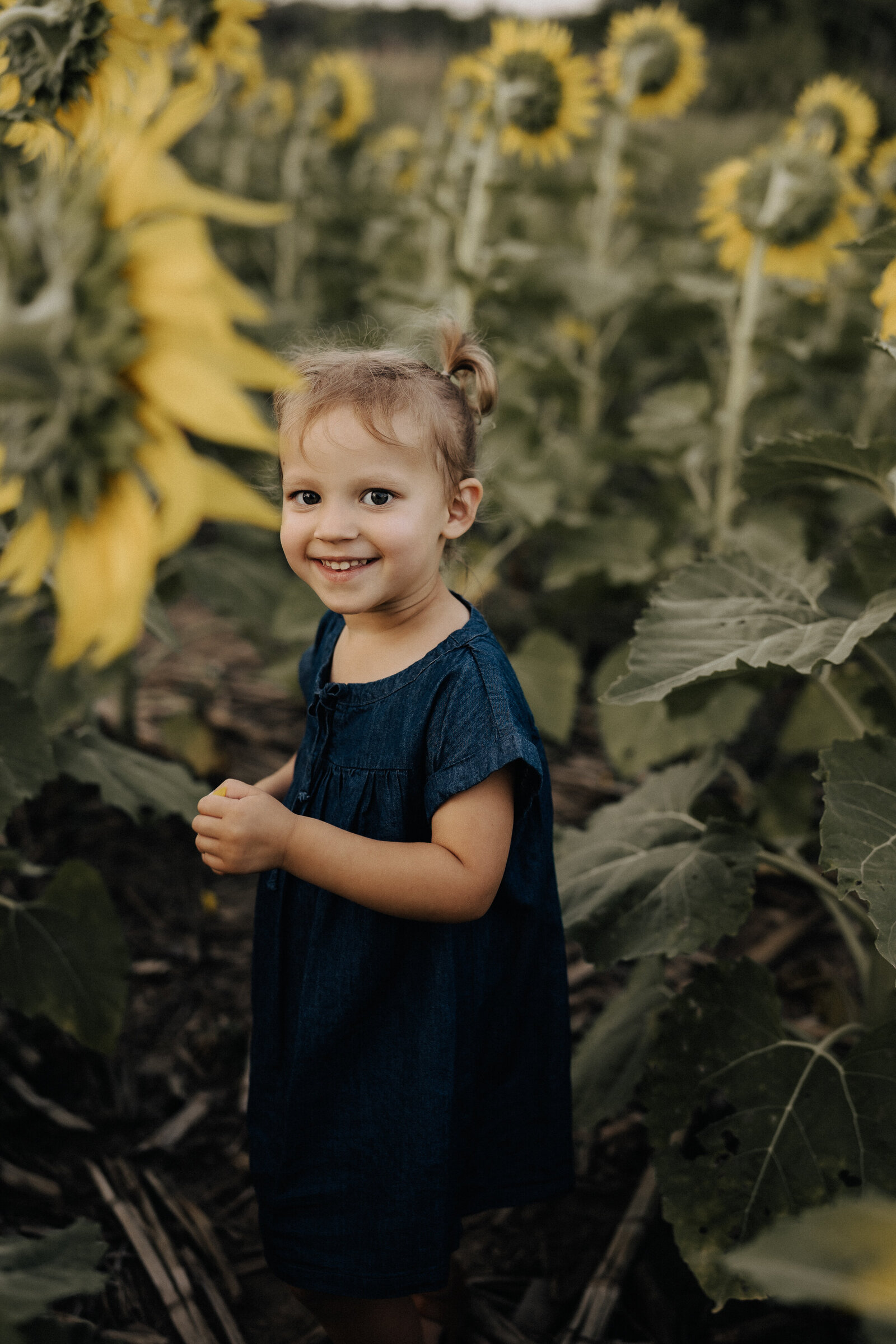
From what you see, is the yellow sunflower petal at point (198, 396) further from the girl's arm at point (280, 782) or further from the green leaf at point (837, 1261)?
the girl's arm at point (280, 782)

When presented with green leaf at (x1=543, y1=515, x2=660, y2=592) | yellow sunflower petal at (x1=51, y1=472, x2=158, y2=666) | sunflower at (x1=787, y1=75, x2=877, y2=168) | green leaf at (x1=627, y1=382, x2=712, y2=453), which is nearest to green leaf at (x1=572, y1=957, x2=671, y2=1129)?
yellow sunflower petal at (x1=51, y1=472, x2=158, y2=666)

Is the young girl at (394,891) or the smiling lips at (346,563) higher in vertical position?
the smiling lips at (346,563)

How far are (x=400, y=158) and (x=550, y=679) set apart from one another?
323cm

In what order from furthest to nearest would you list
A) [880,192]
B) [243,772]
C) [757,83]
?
[757,83] → [880,192] → [243,772]

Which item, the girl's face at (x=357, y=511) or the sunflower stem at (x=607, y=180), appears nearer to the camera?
the girl's face at (x=357, y=511)

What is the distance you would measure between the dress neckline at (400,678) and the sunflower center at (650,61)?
266cm

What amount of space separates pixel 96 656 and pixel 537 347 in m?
2.89

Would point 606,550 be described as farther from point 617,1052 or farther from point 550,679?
point 617,1052

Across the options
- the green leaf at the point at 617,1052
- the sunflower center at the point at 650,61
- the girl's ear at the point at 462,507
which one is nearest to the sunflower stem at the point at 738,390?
the sunflower center at the point at 650,61

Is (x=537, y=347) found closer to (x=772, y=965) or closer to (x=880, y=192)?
(x=880, y=192)

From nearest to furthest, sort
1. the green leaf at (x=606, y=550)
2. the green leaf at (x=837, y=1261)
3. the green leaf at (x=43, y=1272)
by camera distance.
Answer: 1. the green leaf at (x=837, y=1261)
2. the green leaf at (x=43, y=1272)
3. the green leaf at (x=606, y=550)

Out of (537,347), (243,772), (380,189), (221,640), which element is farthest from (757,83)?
(243,772)

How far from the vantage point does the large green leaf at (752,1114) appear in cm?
120

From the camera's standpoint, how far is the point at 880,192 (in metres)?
3.55
